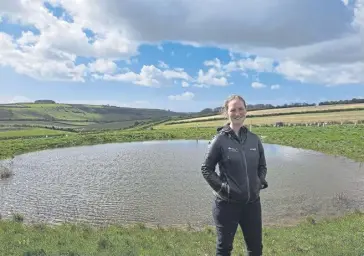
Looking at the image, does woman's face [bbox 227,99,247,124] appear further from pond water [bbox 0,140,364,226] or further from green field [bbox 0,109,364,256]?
pond water [bbox 0,140,364,226]

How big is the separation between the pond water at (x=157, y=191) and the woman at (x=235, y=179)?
27.1 feet

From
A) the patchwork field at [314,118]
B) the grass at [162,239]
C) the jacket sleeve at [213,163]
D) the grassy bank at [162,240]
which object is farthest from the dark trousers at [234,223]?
the patchwork field at [314,118]

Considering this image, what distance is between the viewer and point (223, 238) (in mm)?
6543

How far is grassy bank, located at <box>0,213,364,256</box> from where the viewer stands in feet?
31.3

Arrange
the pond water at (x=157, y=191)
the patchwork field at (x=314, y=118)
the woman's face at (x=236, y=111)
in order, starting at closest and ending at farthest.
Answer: the woman's face at (x=236, y=111), the pond water at (x=157, y=191), the patchwork field at (x=314, y=118)

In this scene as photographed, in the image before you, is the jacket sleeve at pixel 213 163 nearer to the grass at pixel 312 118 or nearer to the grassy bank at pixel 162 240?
the grassy bank at pixel 162 240

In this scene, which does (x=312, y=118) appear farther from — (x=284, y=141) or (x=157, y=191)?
(x=157, y=191)

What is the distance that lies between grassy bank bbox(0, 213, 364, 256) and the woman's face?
165 inches

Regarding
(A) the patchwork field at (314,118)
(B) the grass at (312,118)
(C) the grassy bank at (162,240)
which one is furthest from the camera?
(B) the grass at (312,118)

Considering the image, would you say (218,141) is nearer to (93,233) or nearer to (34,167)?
(93,233)

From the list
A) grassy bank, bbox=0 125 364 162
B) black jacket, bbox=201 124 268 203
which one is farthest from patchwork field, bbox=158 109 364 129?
black jacket, bbox=201 124 268 203

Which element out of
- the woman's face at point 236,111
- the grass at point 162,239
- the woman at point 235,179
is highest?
the woman's face at point 236,111

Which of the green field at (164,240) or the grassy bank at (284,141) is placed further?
the grassy bank at (284,141)

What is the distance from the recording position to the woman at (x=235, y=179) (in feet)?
21.1
